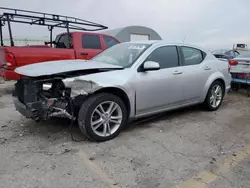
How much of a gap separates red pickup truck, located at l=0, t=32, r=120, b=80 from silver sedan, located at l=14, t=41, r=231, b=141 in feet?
8.66

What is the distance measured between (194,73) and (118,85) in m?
1.90

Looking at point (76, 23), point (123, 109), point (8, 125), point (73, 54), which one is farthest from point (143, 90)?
point (76, 23)

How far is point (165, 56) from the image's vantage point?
4.52 meters

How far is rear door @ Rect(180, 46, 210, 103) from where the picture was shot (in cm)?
474

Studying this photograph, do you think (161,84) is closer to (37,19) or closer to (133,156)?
(133,156)

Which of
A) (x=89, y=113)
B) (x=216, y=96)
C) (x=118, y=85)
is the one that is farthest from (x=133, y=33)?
(x=89, y=113)

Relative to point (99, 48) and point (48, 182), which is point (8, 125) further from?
point (99, 48)

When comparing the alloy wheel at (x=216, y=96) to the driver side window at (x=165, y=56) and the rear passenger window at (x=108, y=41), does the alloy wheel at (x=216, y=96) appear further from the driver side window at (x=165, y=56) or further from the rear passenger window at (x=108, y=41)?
the rear passenger window at (x=108, y=41)

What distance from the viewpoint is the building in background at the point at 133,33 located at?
726 inches

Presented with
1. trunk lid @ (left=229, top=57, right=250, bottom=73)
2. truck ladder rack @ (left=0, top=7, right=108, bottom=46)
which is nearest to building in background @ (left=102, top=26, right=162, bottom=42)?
truck ladder rack @ (left=0, top=7, right=108, bottom=46)

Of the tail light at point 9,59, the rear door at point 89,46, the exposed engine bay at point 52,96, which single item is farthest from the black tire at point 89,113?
the rear door at point 89,46

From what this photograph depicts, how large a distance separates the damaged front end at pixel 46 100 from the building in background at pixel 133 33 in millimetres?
14889

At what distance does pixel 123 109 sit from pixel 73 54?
14.3ft

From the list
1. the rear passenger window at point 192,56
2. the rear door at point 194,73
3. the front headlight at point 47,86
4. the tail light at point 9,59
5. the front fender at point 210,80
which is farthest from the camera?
the tail light at point 9,59
